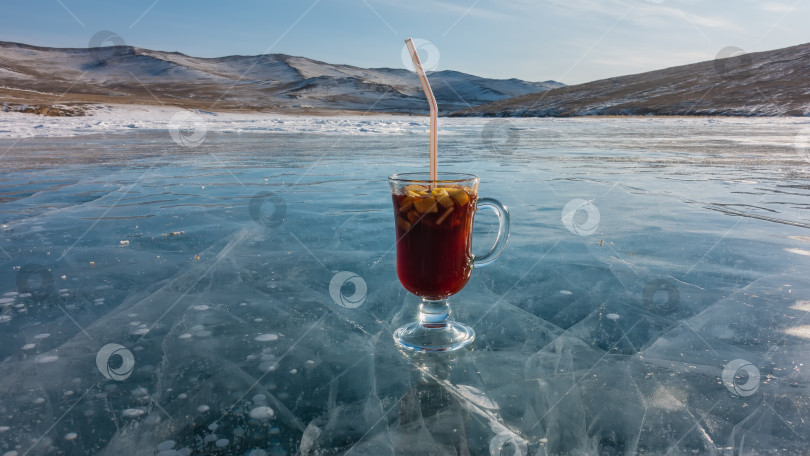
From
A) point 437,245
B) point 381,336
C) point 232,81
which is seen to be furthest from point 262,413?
point 232,81

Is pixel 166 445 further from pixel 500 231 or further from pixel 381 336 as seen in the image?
pixel 500 231

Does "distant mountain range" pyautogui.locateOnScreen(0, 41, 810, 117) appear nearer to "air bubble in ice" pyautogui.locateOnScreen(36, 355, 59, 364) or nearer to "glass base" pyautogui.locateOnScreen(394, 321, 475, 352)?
"glass base" pyautogui.locateOnScreen(394, 321, 475, 352)

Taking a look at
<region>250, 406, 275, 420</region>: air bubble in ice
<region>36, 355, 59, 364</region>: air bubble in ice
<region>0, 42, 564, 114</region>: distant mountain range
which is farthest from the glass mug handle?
<region>0, 42, 564, 114</region>: distant mountain range

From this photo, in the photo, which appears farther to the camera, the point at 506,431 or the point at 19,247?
the point at 19,247

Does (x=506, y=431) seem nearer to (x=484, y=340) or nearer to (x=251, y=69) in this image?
(x=484, y=340)

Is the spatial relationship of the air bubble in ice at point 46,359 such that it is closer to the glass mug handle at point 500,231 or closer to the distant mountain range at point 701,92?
the glass mug handle at point 500,231

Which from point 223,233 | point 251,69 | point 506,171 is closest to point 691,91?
point 506,171

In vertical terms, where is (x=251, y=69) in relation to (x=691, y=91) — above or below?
above
